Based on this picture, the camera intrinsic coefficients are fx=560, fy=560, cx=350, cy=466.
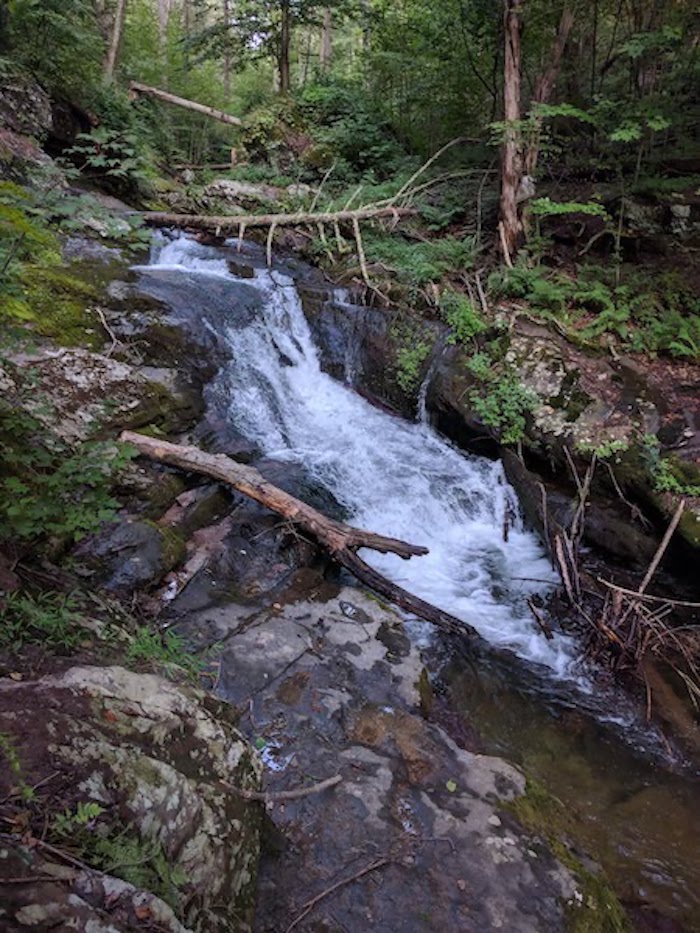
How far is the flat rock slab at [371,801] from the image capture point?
2721mm

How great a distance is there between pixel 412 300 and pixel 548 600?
516cm

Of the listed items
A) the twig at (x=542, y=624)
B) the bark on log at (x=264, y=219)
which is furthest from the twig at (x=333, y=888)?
the bark on log at (x=264, y=219)

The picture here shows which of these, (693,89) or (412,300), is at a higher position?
(693,89)

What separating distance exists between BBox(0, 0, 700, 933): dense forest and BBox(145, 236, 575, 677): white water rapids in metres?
0.05

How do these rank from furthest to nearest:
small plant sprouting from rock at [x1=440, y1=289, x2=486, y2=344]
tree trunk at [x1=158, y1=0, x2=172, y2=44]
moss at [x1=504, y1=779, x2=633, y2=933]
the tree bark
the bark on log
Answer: tree trunk at [x1=158, y1=0, x2=172, y2=44] < the tree bark < the bark on log < small plant sprouting from rock at [x1=440, y1=289, x2=486, y2=344] < moss at [x1=504, y1=779, x2=633, y2=933]

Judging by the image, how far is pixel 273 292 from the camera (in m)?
9.20

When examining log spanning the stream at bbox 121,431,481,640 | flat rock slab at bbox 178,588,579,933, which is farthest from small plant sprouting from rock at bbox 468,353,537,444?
flat rock slab at bbox 178,588,579,933

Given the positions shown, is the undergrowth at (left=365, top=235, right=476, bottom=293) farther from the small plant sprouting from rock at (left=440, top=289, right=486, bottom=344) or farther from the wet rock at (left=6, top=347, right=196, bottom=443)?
the wet rock at (left=6, top=347, right=196, bottom=443)

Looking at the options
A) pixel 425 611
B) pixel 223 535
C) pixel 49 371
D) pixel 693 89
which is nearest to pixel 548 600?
pixel 425 611

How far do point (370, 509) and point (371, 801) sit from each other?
13.2 feet

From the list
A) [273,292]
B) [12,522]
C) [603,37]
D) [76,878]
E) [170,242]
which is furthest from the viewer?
[603,37]

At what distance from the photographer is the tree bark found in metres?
14.6

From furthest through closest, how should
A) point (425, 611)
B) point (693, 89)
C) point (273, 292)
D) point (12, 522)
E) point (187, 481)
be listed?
point (273, 292) → point (693, 89) → point (187, 481) → point (425, 611) → point (12, 522)

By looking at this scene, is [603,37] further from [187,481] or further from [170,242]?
[187,481]
